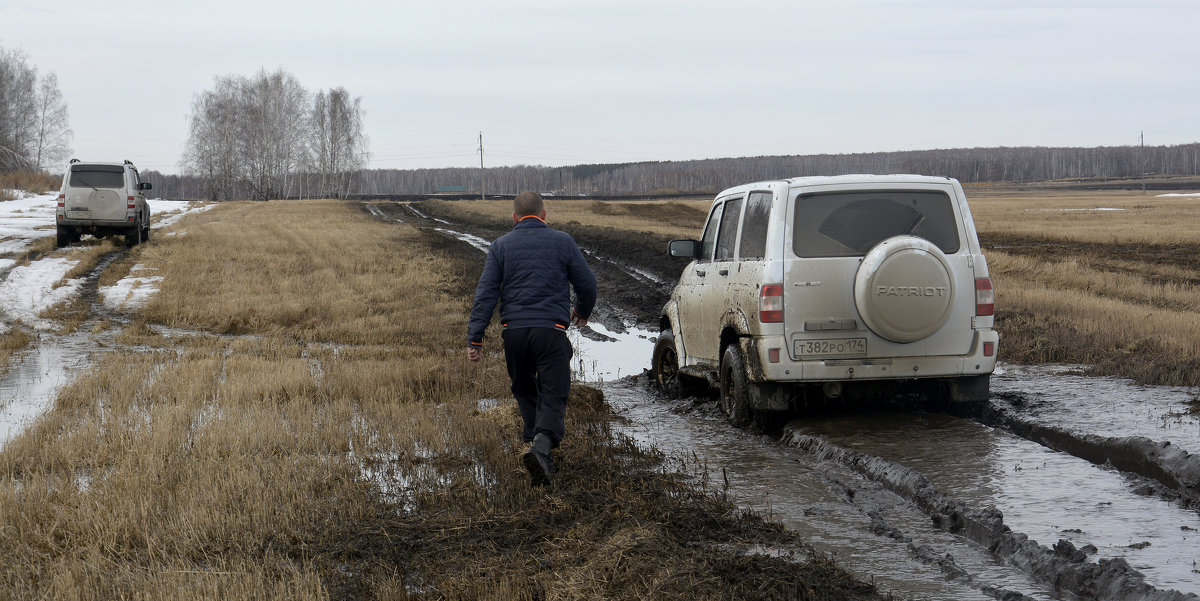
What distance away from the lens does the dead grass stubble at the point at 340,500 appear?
458 centimetres

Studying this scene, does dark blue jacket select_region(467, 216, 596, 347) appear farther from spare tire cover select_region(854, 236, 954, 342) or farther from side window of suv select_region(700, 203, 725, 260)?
side window of suv select_region(700, 203, 725, 260)

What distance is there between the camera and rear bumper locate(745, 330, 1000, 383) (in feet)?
25.2

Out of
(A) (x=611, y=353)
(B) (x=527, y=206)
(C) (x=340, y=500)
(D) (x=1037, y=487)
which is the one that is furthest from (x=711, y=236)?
(C) (x=340, y=500)

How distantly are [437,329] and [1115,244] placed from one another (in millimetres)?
24467

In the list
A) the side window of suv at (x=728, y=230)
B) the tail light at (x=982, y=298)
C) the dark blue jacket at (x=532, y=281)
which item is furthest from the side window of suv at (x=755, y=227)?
the dark blue jacket at (x=532, y=281)

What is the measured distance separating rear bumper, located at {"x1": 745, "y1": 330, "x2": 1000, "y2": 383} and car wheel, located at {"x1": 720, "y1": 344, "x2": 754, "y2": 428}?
1.65 feet

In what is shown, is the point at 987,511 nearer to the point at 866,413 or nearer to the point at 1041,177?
the point at 866,413

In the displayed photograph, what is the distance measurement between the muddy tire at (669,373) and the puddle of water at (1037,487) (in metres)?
2.10

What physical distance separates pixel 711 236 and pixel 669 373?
1733mm

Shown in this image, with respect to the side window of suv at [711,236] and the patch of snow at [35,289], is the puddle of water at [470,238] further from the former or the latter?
the side window of suv at [711,236]

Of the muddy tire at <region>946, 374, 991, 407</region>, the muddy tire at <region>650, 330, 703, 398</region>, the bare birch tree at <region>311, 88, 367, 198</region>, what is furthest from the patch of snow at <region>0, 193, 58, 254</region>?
the bare birch tree at <region>311, 88, 367, 198</region>

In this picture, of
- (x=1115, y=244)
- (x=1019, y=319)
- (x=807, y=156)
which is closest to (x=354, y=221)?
(x=1115, y=244)

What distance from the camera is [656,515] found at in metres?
5.55

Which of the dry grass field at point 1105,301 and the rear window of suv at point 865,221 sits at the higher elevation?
the rear window of suv at point 865,221
